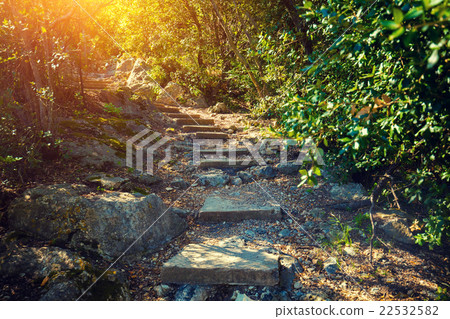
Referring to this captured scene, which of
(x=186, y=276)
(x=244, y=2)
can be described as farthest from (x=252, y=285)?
(x=244, y=2)

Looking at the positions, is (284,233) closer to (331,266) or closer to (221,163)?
(331,266)

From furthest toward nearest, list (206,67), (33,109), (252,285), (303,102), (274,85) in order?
(206,67) < (274,85) < (33,109) < (252,285) < (303,102)

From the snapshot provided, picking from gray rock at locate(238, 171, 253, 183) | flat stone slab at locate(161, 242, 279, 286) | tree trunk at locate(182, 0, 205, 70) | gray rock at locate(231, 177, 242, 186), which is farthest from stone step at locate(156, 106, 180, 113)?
flat stone slab at locate(161, 242, 279, 286)

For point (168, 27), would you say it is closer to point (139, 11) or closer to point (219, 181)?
point (139, 11)

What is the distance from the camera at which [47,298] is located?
92.0 inches

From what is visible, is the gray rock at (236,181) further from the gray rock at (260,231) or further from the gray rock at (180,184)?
the gray rock at (260,231)

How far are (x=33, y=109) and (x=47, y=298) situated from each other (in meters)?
3.39

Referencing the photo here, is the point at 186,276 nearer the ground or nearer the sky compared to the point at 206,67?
nearer the ground

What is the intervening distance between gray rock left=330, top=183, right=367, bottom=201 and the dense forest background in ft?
0.63

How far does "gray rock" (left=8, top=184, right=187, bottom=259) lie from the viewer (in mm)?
3182

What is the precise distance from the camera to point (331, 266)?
3227 millimetres

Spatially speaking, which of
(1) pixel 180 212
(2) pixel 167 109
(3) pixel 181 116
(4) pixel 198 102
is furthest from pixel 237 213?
(4) pixel 198 102

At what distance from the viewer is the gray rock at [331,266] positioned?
10.4ft

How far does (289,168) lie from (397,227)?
2251 millimetres
